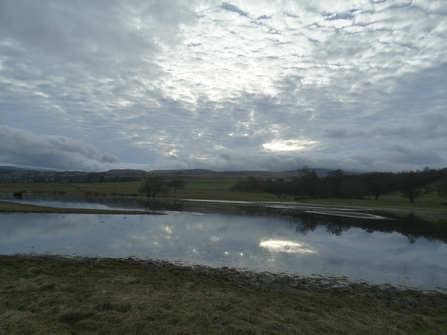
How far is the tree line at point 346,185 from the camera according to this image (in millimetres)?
90938

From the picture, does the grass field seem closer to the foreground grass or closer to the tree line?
the tree line

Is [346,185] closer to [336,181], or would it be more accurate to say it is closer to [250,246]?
[336,181]

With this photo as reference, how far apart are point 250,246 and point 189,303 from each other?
13083 millimetres

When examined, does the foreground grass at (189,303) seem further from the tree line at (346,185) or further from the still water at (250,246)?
the tree line at (346,185)

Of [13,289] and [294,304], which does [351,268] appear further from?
[13,289]

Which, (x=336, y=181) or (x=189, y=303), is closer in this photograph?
(x=189, y=303)

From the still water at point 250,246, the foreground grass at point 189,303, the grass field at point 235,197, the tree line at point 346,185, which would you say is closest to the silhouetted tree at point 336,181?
the tree line at point 346,185

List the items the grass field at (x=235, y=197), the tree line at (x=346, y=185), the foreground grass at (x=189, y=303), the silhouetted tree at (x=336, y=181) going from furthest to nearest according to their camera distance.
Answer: the silhouetted tree at (x=336, y=181), the tree line at (x=346, y=185), the grass field at (x=235, y=197), the foreground grass at (x=189, y=303)

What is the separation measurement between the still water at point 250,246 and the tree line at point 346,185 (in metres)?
63.2

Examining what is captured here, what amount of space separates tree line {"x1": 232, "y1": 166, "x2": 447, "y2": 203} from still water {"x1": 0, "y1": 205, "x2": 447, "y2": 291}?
63.2 metres

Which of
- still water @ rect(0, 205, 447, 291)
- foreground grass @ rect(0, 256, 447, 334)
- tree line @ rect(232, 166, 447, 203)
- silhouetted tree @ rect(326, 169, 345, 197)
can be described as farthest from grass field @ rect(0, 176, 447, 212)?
foreground grass @ rect(0, 256, 447, 334)

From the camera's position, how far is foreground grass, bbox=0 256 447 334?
297 inches

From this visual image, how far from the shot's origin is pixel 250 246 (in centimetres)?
2209

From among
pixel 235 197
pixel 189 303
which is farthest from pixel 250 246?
pixel 235 197
